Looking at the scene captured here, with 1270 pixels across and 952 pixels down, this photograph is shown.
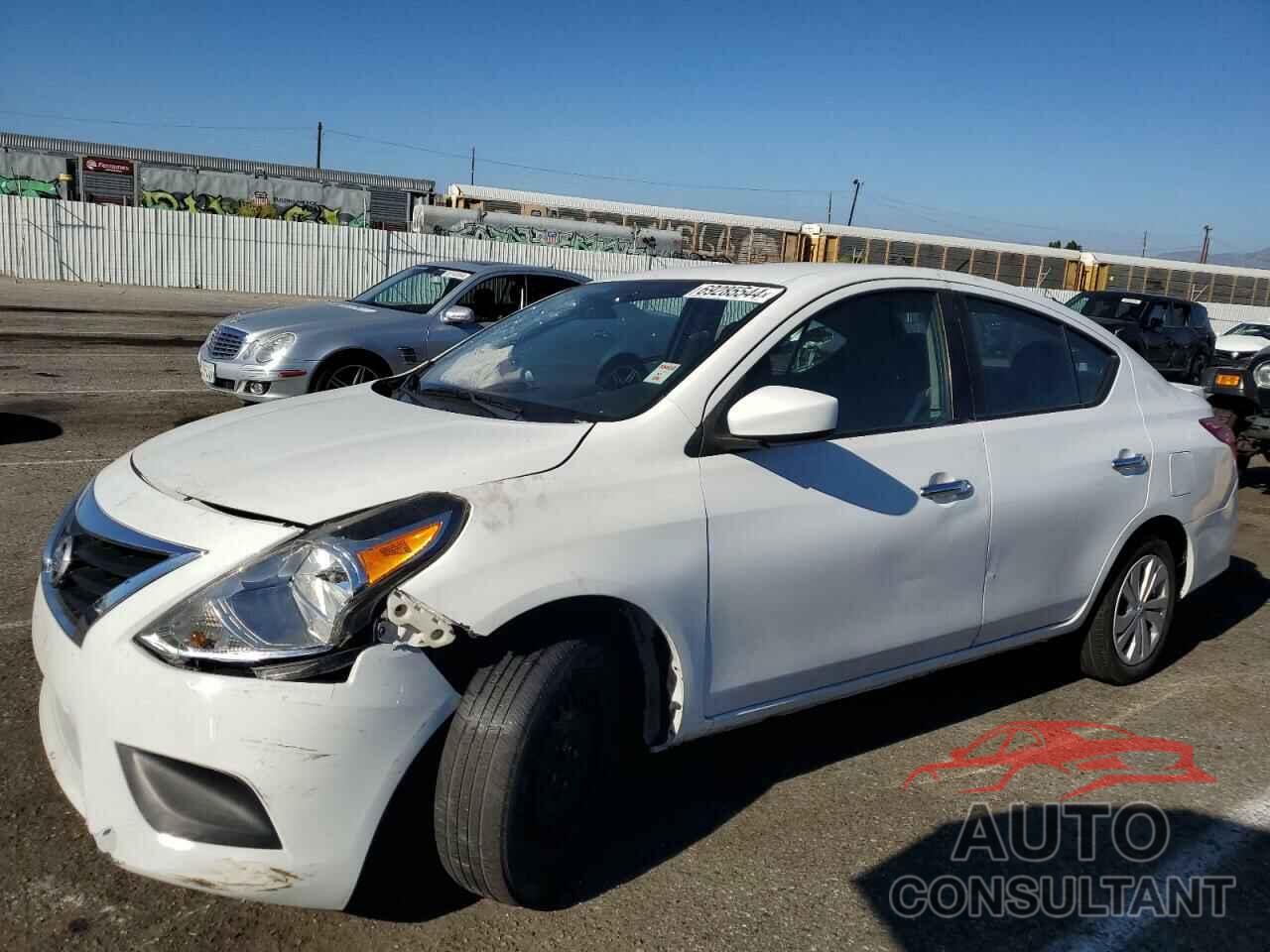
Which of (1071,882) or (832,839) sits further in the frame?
(832,839)

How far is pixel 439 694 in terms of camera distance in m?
2.61

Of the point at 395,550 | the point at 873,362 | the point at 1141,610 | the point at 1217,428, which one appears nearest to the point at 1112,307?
the point at 1217,428

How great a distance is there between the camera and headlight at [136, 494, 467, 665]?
2439mm

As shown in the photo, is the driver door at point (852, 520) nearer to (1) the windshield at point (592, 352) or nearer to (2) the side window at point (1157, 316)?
(1) the windshield at point (592, 352)

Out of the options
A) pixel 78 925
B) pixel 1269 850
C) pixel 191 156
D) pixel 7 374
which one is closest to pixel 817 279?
pixel 1269 850

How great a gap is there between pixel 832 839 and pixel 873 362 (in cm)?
158

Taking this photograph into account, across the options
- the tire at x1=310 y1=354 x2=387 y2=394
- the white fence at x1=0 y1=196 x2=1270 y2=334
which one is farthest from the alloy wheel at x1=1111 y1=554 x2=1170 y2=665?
the white fence at x1=0 y1=196 x2=1270 y2=334

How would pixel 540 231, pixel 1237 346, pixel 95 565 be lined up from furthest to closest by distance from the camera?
pixel 540 231 → pixel 1237 346 → pixel 95 565

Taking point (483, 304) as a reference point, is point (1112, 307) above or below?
above

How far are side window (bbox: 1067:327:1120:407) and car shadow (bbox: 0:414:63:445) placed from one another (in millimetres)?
7694

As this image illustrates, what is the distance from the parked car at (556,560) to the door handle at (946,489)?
1.4 inches

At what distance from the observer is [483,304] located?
422 inches

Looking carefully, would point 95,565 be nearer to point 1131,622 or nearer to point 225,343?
point 1131,622

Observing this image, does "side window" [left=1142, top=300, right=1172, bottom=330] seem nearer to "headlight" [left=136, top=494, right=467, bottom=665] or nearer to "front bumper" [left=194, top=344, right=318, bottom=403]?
"front bumper" [left=194, top=344, right=318, bottom=403]
